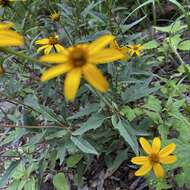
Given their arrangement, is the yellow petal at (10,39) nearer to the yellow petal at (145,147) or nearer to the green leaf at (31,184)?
the yellow petal at (145,147)

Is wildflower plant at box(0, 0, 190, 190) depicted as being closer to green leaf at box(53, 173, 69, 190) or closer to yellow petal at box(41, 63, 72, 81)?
green leaf at box(53, 173, 69, 190)

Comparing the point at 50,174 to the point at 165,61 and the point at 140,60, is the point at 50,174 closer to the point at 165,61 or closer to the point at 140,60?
the point at 140,60

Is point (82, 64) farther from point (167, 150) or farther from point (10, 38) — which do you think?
point (167, 150)

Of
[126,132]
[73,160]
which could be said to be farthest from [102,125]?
[126,132]

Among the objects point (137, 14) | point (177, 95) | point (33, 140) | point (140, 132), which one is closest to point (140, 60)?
point (177, 95)

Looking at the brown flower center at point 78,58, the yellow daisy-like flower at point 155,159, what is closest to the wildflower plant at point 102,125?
the yellow daisy-like flower at point 155,159

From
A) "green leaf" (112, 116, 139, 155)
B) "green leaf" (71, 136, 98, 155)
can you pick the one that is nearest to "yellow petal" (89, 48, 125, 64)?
"green leaf" (112, 116, 139, 155)
